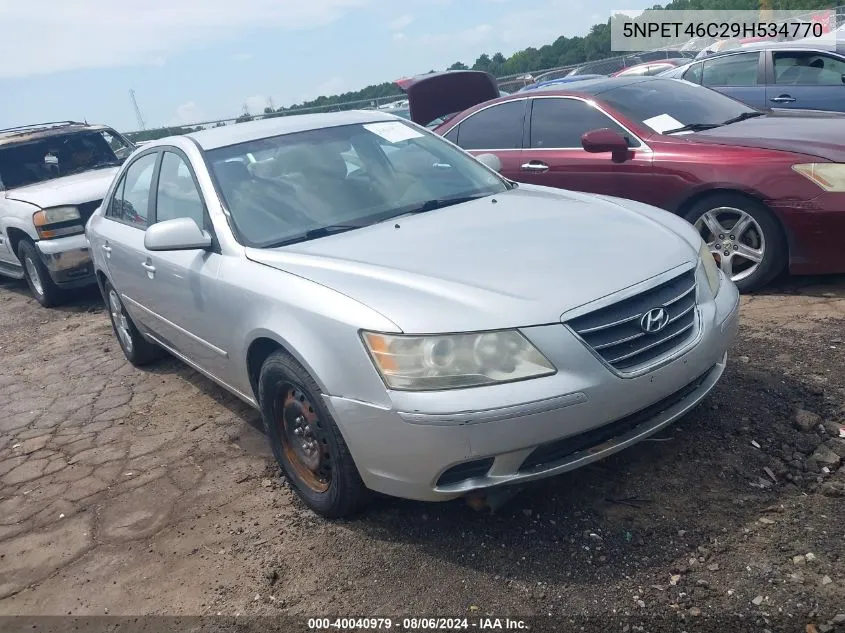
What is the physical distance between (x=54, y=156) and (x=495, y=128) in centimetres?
524

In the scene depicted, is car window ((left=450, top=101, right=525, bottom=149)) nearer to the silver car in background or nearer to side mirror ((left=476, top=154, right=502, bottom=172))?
side mirror ((left=476, top=154, right=502, bottom=172))

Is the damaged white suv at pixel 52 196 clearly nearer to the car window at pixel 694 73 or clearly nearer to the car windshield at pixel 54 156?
the car windshield at pixel 54 156

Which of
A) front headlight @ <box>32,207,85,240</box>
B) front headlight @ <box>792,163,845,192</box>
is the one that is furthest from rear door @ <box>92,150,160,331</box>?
front headlight @ <box>792,163,845,192</box>

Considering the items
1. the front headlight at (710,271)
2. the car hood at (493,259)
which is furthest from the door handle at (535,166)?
the front headlight at (710,271)

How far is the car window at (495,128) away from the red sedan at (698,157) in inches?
0.4

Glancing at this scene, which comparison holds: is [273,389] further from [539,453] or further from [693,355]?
[693,355]

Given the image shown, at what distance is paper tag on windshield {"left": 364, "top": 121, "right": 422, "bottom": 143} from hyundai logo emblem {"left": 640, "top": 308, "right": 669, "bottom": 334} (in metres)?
2.03

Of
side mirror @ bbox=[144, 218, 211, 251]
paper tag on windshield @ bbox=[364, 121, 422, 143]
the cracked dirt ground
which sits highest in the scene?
paper tag on windshield @ bbox=[364, 121, 422, 143]

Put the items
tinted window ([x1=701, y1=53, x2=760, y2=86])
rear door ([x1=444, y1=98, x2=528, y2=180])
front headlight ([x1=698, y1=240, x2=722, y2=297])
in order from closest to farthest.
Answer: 1. front headlight ([x1=698, y1=240, x2=722, y2=297])
2. rear door ([x1=444, y1=98, x2=528, y2=180])
3. tinted window ([x1=701, y1=53, x2=760, y2=86])

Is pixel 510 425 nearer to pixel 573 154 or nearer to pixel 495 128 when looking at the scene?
pixel 573 154

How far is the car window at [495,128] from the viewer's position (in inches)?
253

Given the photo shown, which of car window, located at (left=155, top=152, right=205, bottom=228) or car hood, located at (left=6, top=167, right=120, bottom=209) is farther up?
car window, located at (left=155, top=152, right=205, bottom=228)

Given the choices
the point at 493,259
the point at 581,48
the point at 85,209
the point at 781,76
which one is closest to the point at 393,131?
the point at 493,259

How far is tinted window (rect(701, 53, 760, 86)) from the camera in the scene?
8.74m
